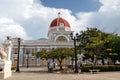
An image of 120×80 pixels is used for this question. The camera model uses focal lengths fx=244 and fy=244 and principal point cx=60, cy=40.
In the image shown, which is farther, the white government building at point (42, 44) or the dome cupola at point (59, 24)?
the dome cupola at point (59, 24)

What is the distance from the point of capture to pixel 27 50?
7844cm

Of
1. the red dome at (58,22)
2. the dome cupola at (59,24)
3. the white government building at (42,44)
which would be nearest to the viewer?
the white government building at (42,44)

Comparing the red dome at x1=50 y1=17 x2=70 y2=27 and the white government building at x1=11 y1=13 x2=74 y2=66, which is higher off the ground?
the red dome at x1=50 y1=17 x2=70 y2=27

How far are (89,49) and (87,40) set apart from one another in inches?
184

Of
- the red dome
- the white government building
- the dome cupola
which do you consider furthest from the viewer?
the red dome

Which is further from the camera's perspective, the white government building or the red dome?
the red dome

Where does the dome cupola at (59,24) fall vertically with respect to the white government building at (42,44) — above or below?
above

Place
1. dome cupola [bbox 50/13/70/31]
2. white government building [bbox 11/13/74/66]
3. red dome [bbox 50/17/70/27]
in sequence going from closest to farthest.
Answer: white government building [bbox 11/13/74/66], dome cupola [bbox 50/13/70/31], red dome [bbox 50/17/70/27]

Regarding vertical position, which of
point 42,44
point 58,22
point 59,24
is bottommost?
point 42,44

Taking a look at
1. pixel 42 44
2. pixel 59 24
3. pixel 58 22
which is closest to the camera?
pixel 59 24

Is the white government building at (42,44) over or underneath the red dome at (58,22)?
underneath

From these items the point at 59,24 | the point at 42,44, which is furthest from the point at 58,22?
the point at 42,44

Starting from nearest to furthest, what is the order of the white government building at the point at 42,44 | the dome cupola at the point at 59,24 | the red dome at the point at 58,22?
the white government building at the point at 42,44 < the dome cupola at the point at 59,24 < the red dome at the point at 58,22

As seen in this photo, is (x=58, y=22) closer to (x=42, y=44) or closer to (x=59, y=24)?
(x=59, y=24)
